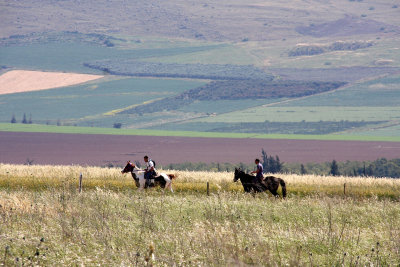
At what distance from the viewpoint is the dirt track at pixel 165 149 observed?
132 m

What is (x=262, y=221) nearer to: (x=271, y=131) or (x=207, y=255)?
(x=207, y=255)

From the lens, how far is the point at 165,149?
14862 centimetres

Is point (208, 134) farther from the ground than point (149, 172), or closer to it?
closer to it

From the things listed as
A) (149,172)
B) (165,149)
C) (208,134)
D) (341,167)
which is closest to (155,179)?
(149,172)

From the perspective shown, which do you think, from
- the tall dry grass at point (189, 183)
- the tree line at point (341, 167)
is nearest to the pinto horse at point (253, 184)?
the tall dry grass at point (189, 183)

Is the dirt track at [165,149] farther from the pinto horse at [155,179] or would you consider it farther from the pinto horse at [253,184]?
the pinto horse at [253,184]

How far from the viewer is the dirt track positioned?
5177 inches

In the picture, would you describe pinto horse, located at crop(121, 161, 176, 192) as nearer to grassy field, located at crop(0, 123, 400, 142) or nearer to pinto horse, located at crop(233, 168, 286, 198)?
pinto horse, located at crop(233, 168, 286, 198)

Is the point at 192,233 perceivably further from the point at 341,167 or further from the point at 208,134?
the point at 208,134

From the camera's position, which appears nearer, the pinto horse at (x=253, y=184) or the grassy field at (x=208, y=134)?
the pinto horse at (x=253, y=184)

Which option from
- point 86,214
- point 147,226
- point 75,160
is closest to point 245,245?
point 147,226

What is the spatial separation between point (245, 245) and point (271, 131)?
182674 millimetres

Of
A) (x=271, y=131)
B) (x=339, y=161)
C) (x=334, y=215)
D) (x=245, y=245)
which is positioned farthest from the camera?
(x=271, y=131)

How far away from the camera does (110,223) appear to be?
757 inches
